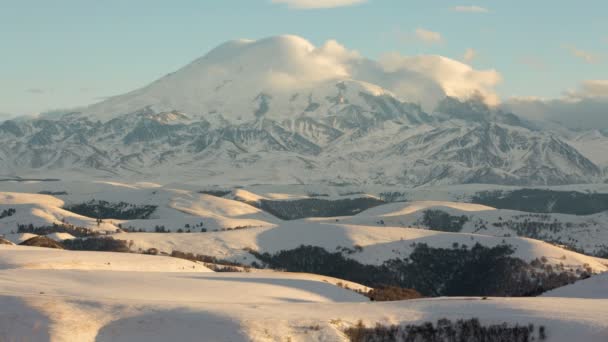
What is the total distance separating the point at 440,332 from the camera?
173 metres

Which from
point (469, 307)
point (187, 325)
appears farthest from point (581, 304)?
point (187, 325)

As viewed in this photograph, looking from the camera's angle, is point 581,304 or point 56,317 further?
point 581,304

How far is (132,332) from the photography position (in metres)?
164

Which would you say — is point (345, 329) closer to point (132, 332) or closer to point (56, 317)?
point (132, 332)

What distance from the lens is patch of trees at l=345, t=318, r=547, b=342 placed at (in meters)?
170

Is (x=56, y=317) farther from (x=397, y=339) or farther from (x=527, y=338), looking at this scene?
(x=527, y=338)

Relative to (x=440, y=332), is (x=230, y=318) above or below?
above

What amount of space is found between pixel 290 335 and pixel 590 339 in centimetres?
4409

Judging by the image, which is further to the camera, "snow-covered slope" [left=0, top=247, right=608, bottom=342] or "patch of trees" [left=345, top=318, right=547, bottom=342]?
"patch of trees" [left=345, top=318, right=547, bottom=342]

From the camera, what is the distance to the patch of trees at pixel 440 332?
17000 cm

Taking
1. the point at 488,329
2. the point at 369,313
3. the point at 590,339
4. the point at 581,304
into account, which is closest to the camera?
the point at 590,339

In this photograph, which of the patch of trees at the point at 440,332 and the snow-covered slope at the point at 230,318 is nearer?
the snow-covered slope at the point at 230,318

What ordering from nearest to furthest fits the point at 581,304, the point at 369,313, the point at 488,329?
the point at 488,329 → the point at 369,313 → the point at 581,304

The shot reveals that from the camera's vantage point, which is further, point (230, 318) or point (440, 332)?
point (440, 332)
